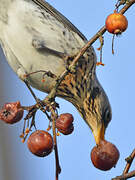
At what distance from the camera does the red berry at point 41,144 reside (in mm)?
1498

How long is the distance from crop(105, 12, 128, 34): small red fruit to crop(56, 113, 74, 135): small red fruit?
399 mm

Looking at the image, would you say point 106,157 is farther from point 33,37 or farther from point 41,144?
point 33,37

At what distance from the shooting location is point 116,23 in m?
1.49

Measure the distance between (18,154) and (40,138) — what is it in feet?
7.96

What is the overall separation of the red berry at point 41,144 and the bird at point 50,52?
104 centimetres

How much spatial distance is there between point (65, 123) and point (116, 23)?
18.4 inches

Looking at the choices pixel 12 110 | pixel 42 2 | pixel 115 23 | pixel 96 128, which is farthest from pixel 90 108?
pixel 115 23

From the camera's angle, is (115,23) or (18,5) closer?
(115,23)

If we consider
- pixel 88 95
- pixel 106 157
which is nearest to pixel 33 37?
pixel 88 95

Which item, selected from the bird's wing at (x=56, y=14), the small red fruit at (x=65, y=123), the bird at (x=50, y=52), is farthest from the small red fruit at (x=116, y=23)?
the bird's wing at (x=56, y=14)

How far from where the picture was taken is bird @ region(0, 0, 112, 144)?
260cm

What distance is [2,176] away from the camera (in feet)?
11.2

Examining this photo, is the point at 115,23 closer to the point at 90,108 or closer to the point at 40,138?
the point at 40,138

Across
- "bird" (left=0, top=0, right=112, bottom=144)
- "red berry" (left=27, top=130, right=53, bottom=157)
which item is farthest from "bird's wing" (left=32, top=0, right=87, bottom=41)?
"red berry" (left=27, top=130, right=53, bottom=157)
